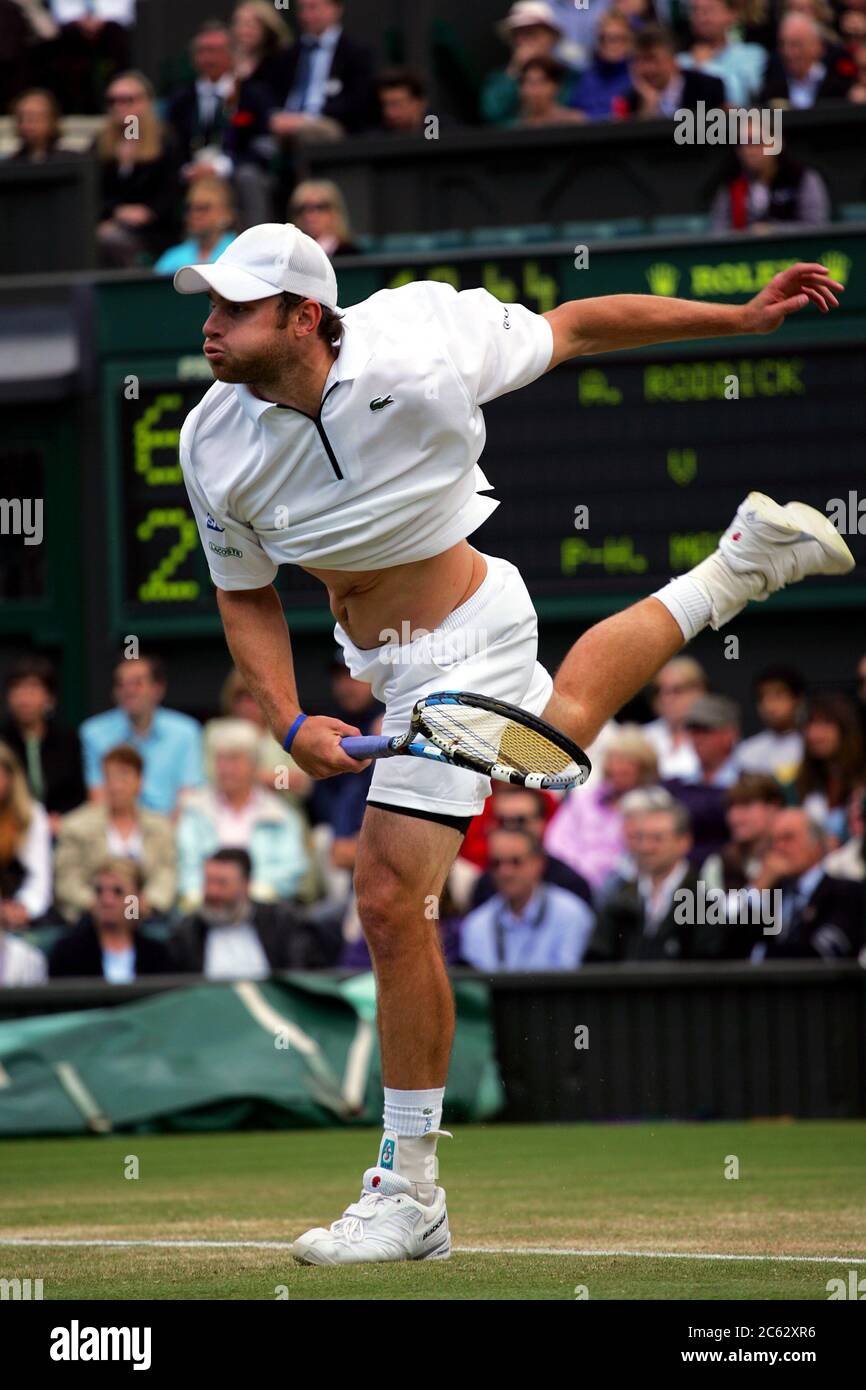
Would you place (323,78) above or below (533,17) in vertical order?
below

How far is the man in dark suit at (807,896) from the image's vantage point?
1062 cm

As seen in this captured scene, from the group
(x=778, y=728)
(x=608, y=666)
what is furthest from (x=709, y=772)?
(x=608, y=666)

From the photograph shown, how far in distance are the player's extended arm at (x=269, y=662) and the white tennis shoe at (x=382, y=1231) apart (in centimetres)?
103

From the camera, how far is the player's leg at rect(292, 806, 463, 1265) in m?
5.89

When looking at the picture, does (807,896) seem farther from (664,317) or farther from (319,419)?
(319,419)

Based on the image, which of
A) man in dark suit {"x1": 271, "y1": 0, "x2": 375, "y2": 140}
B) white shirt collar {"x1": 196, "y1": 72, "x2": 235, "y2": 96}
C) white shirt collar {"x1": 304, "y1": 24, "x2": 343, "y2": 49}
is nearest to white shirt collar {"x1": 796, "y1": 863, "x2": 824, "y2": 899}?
man in dark suit {"x1": 271, "y1": 0, "x2": 375, "y2": 140}

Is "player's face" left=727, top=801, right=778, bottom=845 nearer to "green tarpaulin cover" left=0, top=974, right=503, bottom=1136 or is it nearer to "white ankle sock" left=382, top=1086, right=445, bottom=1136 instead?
"green tarpaulin cover" left=0, top=974, right=503, bottom=1136

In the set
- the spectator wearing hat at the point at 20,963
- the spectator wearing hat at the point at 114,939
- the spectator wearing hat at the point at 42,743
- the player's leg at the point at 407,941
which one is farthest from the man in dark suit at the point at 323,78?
the player's leg at the point at 407,941

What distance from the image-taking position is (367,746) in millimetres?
5715

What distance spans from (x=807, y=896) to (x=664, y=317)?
495 centimetres

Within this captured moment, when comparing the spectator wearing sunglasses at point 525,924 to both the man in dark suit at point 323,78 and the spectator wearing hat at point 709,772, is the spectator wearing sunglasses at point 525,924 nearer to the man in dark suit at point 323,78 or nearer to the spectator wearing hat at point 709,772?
the spectator wearing hat at point 709,772

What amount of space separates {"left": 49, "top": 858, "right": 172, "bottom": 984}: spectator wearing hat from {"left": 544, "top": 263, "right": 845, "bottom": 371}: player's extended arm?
5.53m

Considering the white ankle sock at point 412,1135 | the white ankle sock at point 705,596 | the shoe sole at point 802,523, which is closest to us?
the white ankle sock at point 412,1135

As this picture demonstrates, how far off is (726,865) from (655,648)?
4.15 meters
